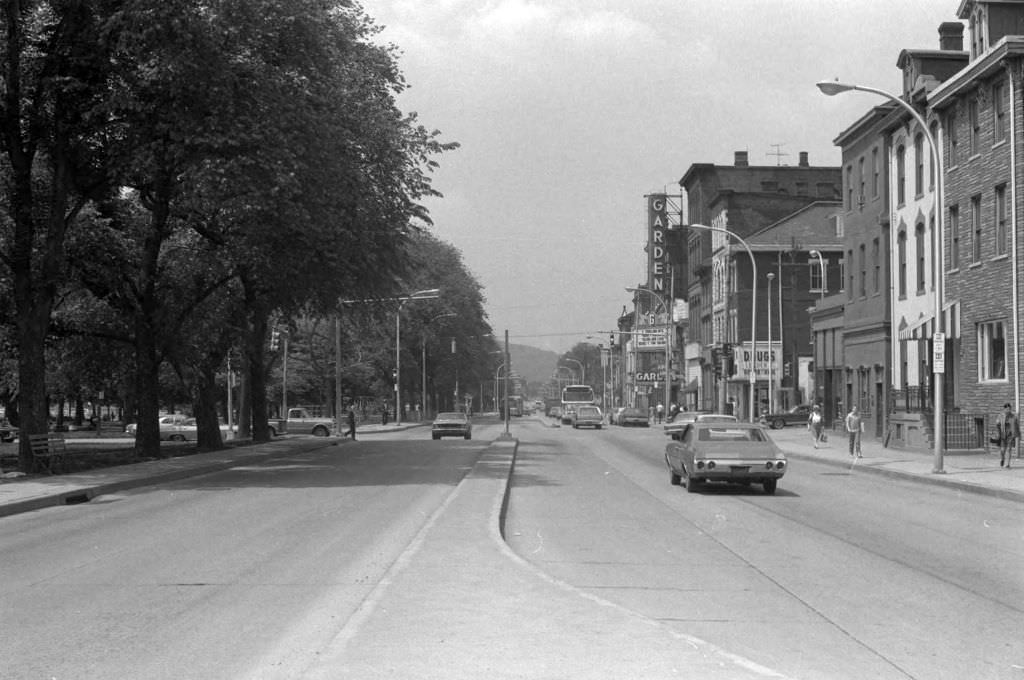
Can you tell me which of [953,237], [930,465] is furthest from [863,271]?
[930,465]

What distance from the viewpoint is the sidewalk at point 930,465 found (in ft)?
76.6

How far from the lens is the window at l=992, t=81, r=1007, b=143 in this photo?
32.7m

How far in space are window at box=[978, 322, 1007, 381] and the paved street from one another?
1282 cm

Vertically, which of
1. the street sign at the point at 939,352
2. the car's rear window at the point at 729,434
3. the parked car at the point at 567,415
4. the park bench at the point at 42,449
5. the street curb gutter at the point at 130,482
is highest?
the street sign at the point at 939,352

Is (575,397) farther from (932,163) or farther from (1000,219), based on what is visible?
(1000,219)

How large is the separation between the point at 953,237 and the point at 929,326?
370 centimetres

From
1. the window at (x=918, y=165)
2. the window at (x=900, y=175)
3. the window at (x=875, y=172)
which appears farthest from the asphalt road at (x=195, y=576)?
the window at (x=875, y=172)

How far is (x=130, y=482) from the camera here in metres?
24.2

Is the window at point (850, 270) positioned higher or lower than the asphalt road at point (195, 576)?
higher

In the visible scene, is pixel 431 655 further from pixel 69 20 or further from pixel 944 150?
pixel 944 150

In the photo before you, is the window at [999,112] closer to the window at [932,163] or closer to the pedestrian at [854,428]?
the window at [932,163]

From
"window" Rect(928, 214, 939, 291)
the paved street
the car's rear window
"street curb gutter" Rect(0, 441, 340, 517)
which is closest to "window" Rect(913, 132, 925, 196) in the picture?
"window" Rect(928, 214, 939, 291)

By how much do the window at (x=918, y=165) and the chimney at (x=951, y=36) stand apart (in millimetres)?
5089

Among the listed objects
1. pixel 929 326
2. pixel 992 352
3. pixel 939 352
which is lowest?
pixel 939 352
